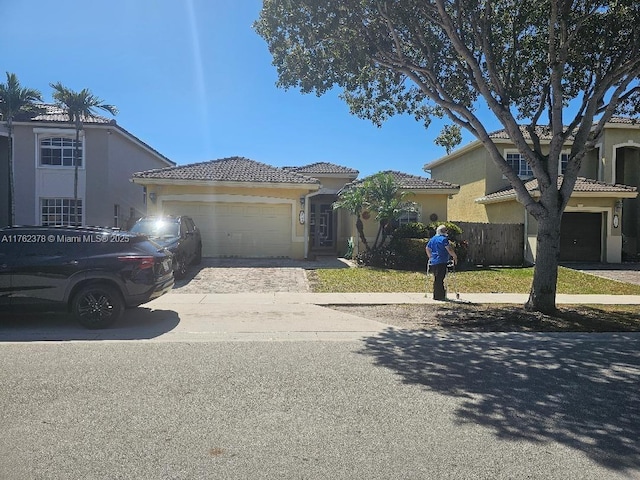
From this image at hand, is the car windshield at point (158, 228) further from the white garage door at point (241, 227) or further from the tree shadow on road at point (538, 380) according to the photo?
the tree shadow on road at point (538, 380)

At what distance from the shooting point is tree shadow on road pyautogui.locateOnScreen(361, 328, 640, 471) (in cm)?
374

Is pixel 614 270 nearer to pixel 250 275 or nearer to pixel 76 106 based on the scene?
pixel 250 275

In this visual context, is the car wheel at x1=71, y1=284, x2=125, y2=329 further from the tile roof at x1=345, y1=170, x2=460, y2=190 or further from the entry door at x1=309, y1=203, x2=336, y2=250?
the entry door at x1=309, y1=203, x2=336, y2=250

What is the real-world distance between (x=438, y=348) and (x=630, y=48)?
7577 millimetres

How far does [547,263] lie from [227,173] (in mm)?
13013

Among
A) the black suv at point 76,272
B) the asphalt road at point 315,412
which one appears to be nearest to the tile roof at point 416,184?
the black suv at point 76,272

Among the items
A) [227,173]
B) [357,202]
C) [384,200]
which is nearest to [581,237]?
[384,200]

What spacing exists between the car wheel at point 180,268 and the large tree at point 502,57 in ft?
18.8

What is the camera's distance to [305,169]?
22.8 meters

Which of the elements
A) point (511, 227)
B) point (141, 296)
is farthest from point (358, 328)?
point (511, 227)

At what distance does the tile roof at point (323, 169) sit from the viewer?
72.7 ft

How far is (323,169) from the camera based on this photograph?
74.6 feet

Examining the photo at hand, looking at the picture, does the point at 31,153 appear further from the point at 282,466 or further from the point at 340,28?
the point at 282,466

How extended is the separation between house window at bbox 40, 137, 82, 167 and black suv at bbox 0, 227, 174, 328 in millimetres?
13532
